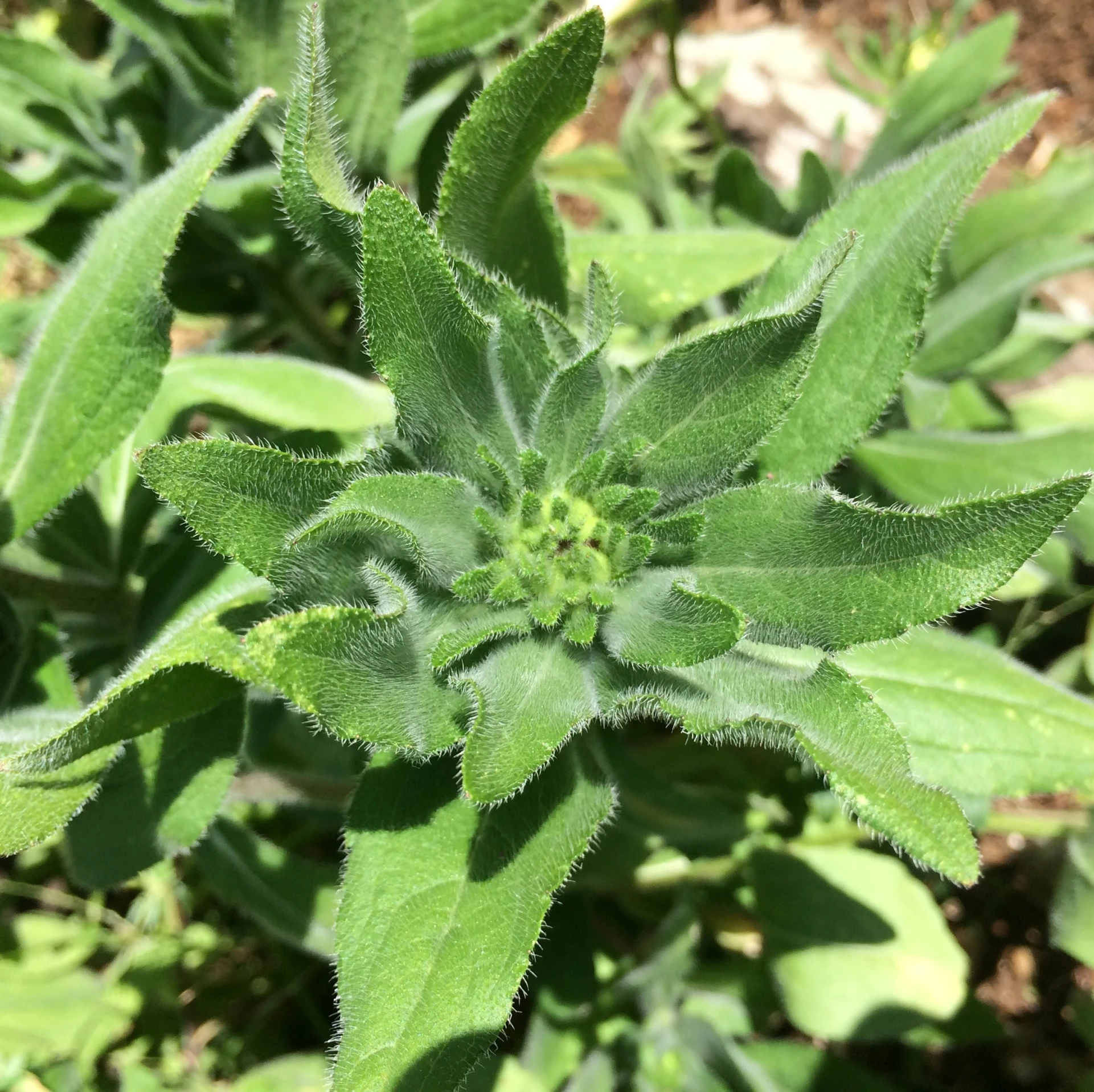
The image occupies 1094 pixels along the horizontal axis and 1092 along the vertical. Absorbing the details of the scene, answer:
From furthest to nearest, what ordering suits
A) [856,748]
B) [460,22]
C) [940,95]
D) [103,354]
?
[940,95] → [460,22] → [103,354] → [856,748]

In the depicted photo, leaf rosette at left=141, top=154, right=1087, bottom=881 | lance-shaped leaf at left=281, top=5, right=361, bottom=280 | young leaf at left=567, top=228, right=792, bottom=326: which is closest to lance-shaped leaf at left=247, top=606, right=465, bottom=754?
leaf rosette at left=141, top=154, right=1087, bottom=881

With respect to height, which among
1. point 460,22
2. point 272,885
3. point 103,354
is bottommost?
point 272,885

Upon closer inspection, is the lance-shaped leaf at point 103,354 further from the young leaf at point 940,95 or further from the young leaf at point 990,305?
the young leaf at point 940,95

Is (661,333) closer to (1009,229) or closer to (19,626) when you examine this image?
(1009,229)

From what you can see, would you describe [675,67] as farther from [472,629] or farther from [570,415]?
[472,629]

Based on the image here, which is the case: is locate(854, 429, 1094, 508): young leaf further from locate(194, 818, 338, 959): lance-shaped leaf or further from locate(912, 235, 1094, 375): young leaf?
locate(194, 818, 338, 959): lance-shaped leaf

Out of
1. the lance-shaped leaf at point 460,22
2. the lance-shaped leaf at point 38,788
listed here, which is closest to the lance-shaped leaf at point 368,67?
the lance-shaped leaf at point 460,22

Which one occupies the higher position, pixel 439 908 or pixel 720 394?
pixel 720 394

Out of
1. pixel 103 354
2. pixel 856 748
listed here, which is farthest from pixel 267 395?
pixel 856 748
